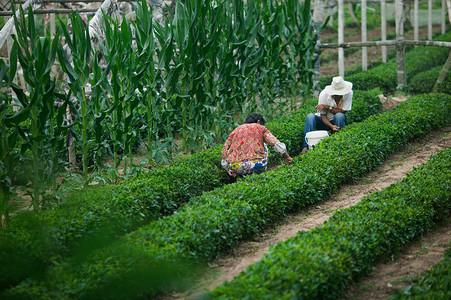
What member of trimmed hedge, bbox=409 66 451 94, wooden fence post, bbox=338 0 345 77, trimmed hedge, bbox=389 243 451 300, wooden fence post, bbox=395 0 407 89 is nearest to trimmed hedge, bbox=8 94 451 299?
trimmed hedge, bbox=389 243 451 300

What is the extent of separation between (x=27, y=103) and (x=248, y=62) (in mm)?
5227

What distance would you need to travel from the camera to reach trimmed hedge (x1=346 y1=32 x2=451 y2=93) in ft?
45.7

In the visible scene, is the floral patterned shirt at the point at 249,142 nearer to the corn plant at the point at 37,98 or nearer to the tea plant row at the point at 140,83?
the tea plant row at the point at 140,83

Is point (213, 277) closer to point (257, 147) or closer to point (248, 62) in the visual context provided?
point (257, 147)

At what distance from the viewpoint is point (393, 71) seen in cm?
1473

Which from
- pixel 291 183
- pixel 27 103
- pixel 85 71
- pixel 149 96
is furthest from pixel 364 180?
pixel 27 103

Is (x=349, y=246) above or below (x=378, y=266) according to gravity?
above

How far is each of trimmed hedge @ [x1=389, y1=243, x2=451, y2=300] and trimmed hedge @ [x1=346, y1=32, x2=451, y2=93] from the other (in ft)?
32.7

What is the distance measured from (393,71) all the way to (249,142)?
9.08m

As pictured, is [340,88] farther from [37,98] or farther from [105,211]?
[37,98]

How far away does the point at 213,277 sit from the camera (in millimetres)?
4750

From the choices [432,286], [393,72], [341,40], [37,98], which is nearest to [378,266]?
[432,286]

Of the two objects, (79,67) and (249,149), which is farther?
Result: (249,149)

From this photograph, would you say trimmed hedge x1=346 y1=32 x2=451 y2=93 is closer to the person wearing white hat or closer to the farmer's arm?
the person wearing white hat
